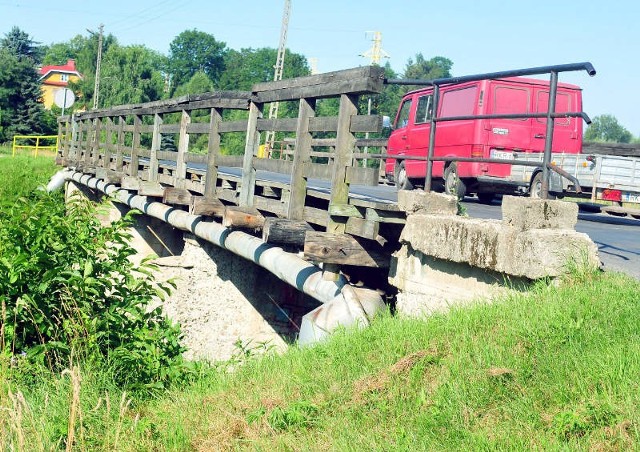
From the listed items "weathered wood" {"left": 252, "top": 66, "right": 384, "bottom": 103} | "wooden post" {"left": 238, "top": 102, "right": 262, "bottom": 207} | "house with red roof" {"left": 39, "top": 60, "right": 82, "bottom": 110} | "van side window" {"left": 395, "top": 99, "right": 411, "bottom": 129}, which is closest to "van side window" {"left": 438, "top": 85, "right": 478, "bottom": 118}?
"van side window" {"left": 395, "top": 99, "right": 411, "bottom": 129}

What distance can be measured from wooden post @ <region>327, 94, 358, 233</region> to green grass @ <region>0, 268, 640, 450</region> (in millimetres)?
1951

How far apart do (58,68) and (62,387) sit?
117470 mm

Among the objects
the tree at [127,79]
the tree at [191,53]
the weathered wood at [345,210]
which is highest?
the tree at [191,53]

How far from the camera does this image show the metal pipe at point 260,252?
7.89m

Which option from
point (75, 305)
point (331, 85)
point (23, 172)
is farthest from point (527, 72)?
point (23, 172)

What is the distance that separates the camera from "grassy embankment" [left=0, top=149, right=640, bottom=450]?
4012 mm

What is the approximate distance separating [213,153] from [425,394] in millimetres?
7047

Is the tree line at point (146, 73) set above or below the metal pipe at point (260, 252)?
above

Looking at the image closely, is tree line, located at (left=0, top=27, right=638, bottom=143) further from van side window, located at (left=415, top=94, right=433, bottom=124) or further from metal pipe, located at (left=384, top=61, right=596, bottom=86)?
metal pipe, located at (left=384, top=61, right=596, bottom=86)

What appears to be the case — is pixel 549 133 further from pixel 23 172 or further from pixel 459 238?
pixel 23 172

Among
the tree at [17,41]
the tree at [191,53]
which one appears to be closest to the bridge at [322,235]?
the tree at [17,41]

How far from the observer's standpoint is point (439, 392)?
4520mm

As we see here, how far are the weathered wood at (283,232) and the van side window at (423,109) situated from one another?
26.9ft

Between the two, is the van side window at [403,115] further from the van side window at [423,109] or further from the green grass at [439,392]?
the green grass at [439,392]
